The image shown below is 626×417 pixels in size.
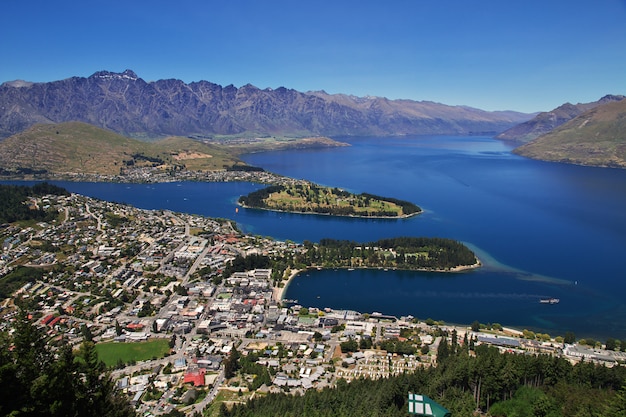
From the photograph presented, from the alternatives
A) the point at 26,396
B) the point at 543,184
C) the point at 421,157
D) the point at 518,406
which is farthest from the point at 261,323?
the point at 421,157

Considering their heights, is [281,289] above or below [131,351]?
above

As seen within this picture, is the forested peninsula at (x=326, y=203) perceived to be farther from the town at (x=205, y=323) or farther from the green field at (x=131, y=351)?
the green field at (x=131, y=351)

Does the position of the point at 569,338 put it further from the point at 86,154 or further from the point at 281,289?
the point at 86,154

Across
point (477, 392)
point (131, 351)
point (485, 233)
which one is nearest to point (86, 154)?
point (485, 233)

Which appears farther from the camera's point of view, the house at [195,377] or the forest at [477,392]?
the house at [195,377]

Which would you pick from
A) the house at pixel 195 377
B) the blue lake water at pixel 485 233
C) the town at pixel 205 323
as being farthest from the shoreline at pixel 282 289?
the house at pixel 195 377
